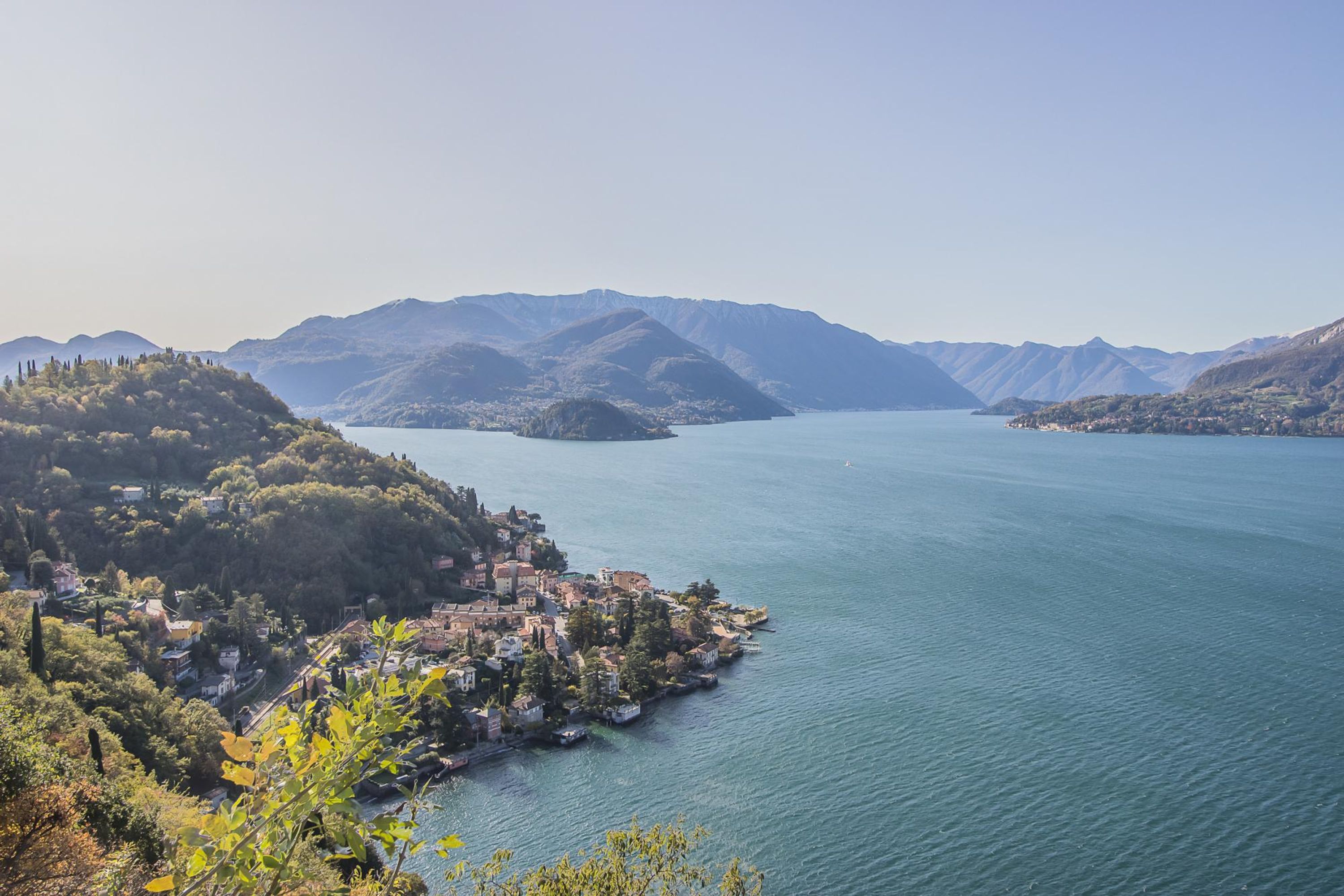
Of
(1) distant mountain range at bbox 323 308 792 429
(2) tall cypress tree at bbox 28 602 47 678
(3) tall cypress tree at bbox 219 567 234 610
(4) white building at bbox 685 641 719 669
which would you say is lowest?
(4) white building at bbox 685 641 719 669

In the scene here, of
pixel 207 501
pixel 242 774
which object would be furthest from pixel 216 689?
pixel 242 774

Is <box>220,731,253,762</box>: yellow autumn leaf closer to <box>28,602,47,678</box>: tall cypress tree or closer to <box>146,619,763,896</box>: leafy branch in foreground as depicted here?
<box>146,619,763,896</box>: leafy branch in foreground

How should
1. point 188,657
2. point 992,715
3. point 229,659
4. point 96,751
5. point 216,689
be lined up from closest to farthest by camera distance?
point 96,751, point 992,715, point 216,689, point 188,657, point 229,659

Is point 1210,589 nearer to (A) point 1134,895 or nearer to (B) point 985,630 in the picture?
(B) point 985,630

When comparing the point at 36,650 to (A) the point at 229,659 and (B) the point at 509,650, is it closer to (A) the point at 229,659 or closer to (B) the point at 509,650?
(A) the point at 229,659

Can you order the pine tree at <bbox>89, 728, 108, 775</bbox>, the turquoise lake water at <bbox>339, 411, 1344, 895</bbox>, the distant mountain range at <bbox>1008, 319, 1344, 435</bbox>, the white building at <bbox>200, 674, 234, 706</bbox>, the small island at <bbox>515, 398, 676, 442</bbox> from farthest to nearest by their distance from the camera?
the small island at <bbox>515, 398, 676, 442</bbox>
the distant mountain range at <bbox>1008, 319, 1344, 435</bbox>
the white building at <bbox>200, 674, 234, 706</bbox>
the turquoise lake water at <bbox>339, 411, 1344, 895</bbox>
the pine tree at <bbox>89, 728, 108, 775</bbox>

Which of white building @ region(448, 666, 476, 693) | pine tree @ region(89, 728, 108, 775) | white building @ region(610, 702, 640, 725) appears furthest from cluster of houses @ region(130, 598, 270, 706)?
white building @ region(610, 702, 640, 725)
